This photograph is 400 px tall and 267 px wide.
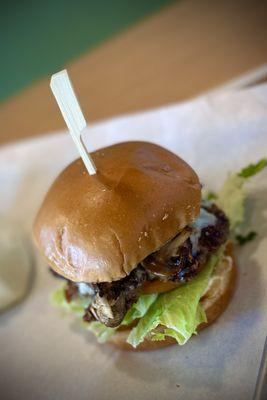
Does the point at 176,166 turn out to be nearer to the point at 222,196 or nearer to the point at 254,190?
the point at 222,196

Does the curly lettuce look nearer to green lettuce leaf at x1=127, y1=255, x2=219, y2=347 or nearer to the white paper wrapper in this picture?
green lettuce leaf at x1=127, y1=255, x2=219, y2=347

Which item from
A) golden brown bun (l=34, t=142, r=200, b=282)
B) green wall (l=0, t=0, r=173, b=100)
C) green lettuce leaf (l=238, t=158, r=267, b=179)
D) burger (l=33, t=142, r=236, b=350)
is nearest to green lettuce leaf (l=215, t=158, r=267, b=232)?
green lettuce leaf (l=238, t=158, r=267, b=179)

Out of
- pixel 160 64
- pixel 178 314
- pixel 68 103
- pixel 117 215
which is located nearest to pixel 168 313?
pixel 178 314

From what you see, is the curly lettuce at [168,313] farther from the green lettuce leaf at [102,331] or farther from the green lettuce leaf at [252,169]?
the green lettuce leaf at [252,169]

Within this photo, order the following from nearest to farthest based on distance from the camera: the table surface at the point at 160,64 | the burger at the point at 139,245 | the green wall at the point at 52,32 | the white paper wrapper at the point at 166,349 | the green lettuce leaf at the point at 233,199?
the burger at the point at 139,245 < the white paper wrapper at the point at 166,349 < the green lettuce leaf at the point at 233,199 < the table surface at the point at 160,64 < the green wall at the point at 52,32

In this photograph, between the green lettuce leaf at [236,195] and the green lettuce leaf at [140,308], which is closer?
the green lettuce leaf at [140,308]

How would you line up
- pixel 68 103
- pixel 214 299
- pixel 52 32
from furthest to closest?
1. pixel 52 32
2. pixel 214 299
3. pixel 68 103

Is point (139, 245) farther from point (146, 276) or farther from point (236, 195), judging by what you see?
point (236, 195)

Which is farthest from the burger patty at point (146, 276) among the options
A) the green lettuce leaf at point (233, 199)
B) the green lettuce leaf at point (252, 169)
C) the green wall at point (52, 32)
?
the green wall at point (52, 32)
